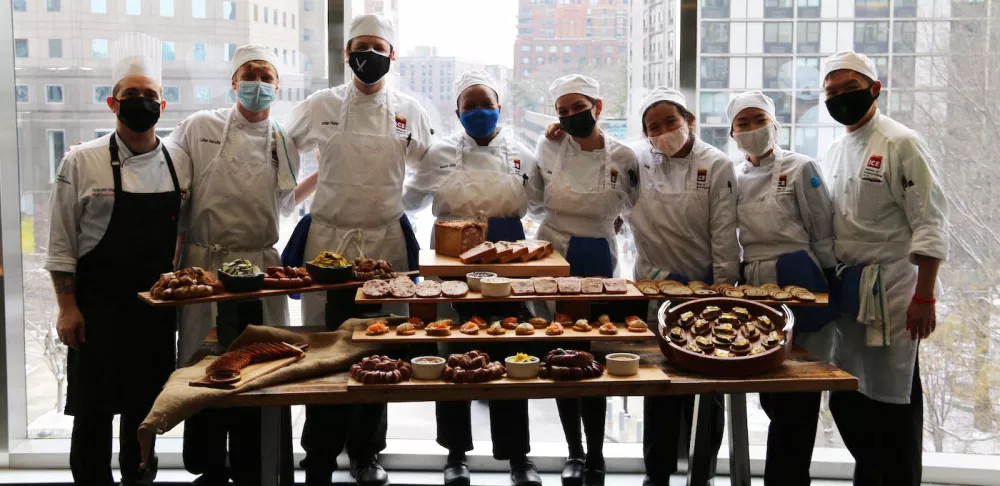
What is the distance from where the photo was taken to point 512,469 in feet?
13.7

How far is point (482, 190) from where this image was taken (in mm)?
4152

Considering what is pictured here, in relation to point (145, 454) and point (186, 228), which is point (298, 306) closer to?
point (186, 228)

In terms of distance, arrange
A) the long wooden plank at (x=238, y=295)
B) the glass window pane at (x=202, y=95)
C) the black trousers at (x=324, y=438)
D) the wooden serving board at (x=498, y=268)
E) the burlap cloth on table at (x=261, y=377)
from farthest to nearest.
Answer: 1. the glass window pane at (x=202, y=95)
2. the black trousers at (x=324, y=438)
3. the wooden serving board at (x=498, y=268)
4. the long wooden plank at (x=238, y=295)
5. the burlap cloth on table at (x=261, y=377)

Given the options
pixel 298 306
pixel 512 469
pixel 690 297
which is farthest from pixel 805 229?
pixel 298 306

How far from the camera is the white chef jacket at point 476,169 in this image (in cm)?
416

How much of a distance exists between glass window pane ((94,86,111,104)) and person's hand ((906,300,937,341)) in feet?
13.6

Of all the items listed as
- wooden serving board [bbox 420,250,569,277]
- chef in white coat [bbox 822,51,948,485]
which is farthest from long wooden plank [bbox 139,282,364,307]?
chef in white coat [bbox 822,51,948,485]

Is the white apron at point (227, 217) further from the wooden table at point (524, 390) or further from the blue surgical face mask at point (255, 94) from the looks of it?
the wooden table at point (524, 390)

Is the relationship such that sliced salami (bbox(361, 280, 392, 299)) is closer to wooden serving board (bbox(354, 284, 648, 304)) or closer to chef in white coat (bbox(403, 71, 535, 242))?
wooden serving board (bbox(354, 284, 648, 304))

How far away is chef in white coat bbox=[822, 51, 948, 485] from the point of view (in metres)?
3.69

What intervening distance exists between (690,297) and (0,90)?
144 inches

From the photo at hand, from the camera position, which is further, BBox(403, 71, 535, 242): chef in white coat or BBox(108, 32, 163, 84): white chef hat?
BBox(403, 71, 535, 242): chef in white coat

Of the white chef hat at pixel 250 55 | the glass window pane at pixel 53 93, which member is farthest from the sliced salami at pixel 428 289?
the glass window pane at pixel 53 93

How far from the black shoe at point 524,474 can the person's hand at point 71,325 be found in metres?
2.02
